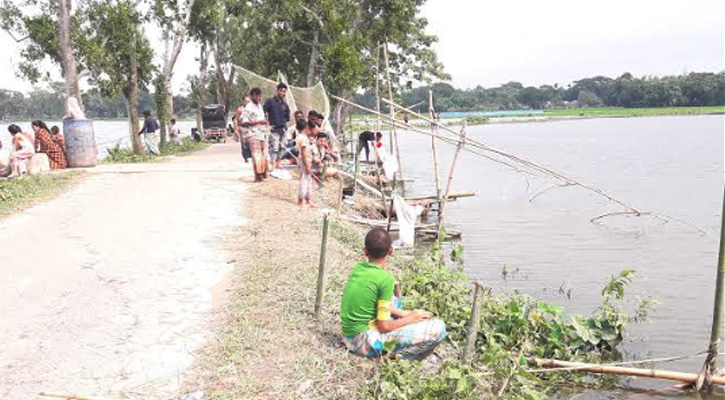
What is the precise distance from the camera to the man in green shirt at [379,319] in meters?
4.72

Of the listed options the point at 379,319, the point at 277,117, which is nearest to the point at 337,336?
Result: the point at 379,319

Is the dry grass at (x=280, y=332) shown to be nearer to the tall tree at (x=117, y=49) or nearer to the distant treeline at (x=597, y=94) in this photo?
the tall tree at (x=117, y=49)

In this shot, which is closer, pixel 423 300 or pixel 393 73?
pixel 423 300

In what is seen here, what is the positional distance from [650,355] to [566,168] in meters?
23.9

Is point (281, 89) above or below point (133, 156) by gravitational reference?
above

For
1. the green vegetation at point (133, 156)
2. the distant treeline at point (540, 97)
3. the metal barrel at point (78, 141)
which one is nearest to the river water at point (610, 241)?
the green vegetation at point (133, 156)

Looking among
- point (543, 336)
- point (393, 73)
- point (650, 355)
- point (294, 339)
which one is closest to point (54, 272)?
point (294, 339)

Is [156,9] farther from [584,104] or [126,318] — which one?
[584,104]

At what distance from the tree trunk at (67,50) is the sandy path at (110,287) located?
6.55 meters

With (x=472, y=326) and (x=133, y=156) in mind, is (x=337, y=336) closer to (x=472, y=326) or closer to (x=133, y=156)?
(x=472, y=326)

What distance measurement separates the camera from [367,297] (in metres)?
4.76

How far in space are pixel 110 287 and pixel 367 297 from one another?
3185 mm

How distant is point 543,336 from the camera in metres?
6.61

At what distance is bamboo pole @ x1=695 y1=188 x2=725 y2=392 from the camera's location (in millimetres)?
5227
